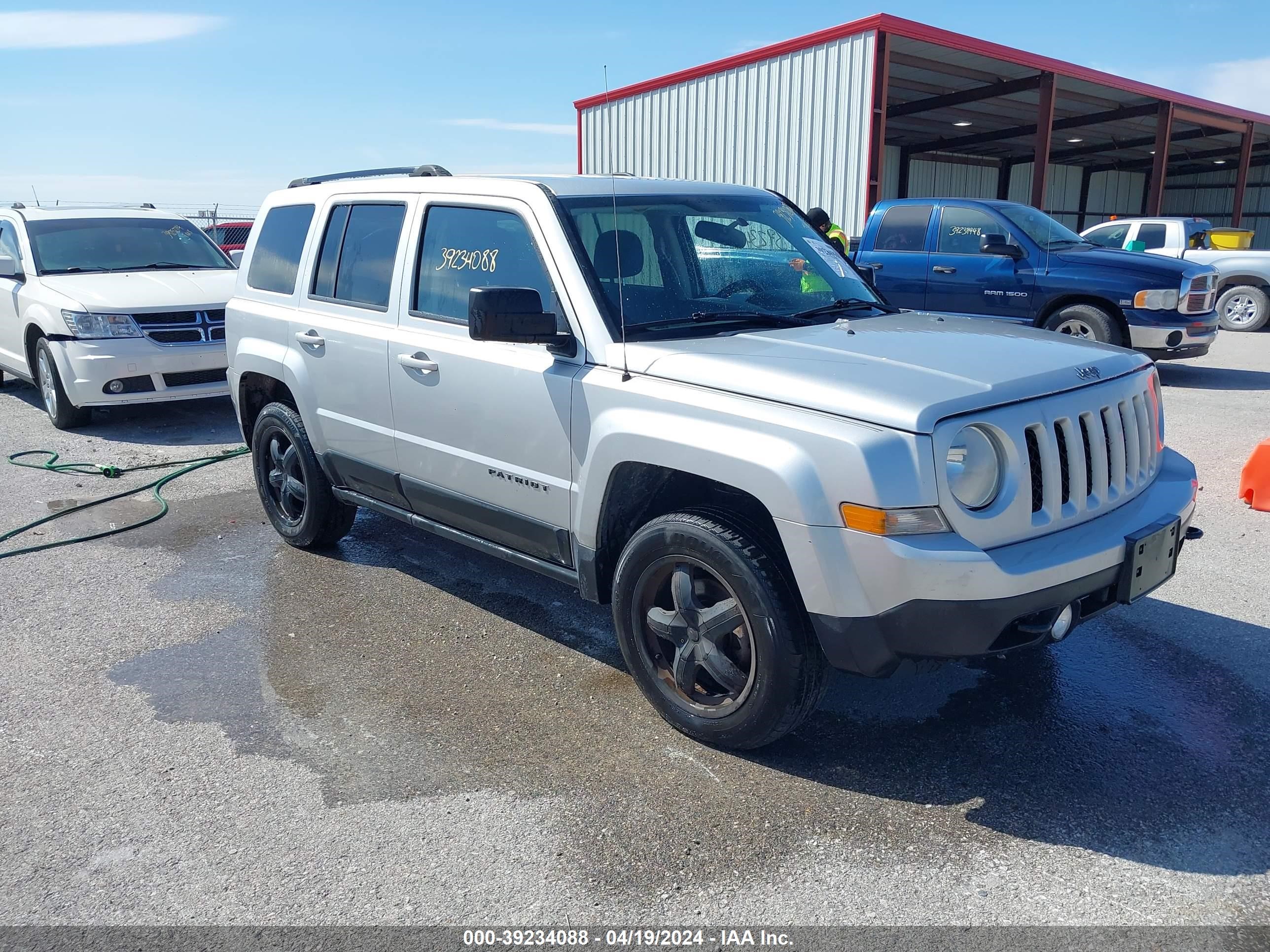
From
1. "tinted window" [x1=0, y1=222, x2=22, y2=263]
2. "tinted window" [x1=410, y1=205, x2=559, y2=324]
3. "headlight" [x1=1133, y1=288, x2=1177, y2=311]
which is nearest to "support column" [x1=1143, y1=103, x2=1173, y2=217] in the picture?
"headlight" [x1=1133, y1=288, x2=1177, y2=311]

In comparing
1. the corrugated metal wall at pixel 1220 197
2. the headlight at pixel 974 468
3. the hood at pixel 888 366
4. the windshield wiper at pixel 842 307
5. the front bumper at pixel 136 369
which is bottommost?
the front bumper at pixel 136 369

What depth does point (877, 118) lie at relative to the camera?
51.6ft

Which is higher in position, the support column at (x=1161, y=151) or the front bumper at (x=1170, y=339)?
the support column at (x=1161, y=151)

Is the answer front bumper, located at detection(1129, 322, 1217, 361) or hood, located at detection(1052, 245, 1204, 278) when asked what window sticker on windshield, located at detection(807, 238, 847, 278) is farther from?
hood, located at detection(1052, 245, 1204, 278)

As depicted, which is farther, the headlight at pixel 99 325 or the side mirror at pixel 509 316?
the headlight at pixel 99 325

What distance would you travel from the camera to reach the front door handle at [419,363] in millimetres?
4211

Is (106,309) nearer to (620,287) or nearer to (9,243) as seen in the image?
(9,243)

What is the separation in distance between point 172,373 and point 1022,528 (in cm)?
765

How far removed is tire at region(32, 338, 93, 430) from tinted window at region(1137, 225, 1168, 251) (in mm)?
14653

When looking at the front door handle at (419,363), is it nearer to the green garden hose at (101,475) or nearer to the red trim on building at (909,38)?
the green garden hose at (101,475)

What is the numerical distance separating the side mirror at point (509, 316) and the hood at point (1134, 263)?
840cm

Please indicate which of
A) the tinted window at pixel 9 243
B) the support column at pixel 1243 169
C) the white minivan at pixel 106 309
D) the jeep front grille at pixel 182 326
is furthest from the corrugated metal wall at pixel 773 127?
the support column at pixel 1243 169

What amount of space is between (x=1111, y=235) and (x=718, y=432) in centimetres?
1527

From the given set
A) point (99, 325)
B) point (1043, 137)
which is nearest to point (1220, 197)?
point (1043, 137)
